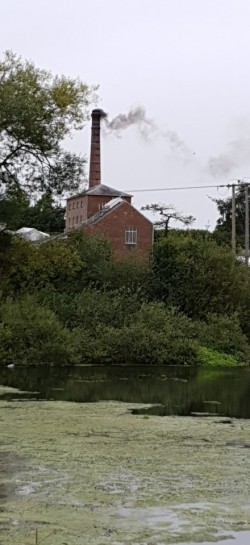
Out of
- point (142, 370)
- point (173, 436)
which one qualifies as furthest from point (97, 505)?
point (142, 370)

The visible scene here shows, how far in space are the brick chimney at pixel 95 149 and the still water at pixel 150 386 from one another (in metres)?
46.3

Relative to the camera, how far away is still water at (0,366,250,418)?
18.1 m

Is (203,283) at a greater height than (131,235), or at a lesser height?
lesser

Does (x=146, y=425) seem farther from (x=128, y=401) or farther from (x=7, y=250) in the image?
(x=7, y=250)

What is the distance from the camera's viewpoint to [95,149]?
73938mm

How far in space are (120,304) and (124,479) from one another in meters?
23.1

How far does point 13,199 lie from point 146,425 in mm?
22748

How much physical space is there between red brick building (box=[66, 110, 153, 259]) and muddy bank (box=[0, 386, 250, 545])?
46784 millimetres

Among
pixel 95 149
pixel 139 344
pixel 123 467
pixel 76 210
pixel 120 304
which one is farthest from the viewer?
pixel 95 149

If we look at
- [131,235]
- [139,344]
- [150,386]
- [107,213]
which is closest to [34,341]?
[139,344]

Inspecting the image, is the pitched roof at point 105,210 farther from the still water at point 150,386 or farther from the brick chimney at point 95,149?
→ the still water at point 150,386

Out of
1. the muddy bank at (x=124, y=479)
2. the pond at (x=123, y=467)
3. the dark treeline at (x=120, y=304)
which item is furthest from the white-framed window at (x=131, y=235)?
the muddy bank at (x=124, y=479)

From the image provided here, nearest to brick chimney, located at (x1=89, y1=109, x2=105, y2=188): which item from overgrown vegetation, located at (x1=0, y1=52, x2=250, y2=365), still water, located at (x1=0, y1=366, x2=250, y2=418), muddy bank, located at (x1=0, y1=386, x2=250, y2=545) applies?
overgrown vegetation, located at (x1=0, y1=52, x2=250, y2=365)

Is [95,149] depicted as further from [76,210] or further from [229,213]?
[229,213]
